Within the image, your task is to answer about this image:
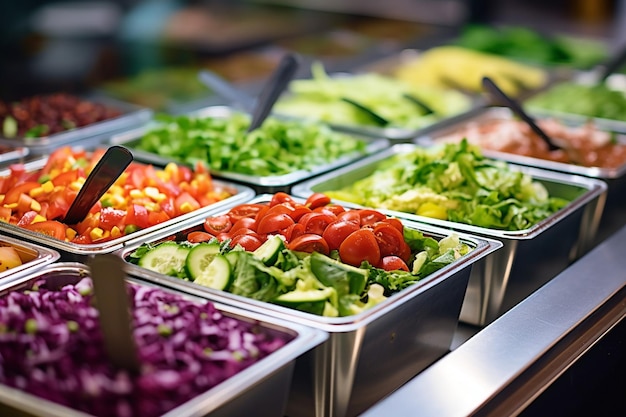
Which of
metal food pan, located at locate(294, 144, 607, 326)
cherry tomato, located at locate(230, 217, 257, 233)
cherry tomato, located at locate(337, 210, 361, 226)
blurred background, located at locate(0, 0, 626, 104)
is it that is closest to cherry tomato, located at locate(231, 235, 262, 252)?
cherry tomato, located at locate(230, 217, 257, 233)

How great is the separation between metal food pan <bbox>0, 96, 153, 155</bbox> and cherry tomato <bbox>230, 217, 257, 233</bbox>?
109cm

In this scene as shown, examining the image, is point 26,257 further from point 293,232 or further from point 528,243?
point 528,243

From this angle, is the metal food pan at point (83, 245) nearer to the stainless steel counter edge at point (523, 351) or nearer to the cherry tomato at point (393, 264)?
the cherry tomato at point (393, 264)

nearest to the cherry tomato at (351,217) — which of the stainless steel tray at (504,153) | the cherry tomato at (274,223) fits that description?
the cherry tomato at (274,223)

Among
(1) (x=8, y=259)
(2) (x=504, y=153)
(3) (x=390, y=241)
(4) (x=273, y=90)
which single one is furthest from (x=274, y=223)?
(2) (x=504, y=153)

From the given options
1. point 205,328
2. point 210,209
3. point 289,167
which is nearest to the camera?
point 205,328

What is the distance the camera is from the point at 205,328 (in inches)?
60.6

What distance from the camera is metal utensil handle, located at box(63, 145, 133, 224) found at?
2014 millimetres

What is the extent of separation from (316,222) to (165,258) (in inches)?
14.1

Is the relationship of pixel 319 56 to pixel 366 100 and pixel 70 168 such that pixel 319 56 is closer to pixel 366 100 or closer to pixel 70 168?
pixel 366 100

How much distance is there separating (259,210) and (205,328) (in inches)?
28.8

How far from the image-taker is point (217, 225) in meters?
2.21

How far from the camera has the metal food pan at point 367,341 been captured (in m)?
1.64

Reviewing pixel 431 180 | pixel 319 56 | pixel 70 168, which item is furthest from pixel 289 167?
pixel 319 56
